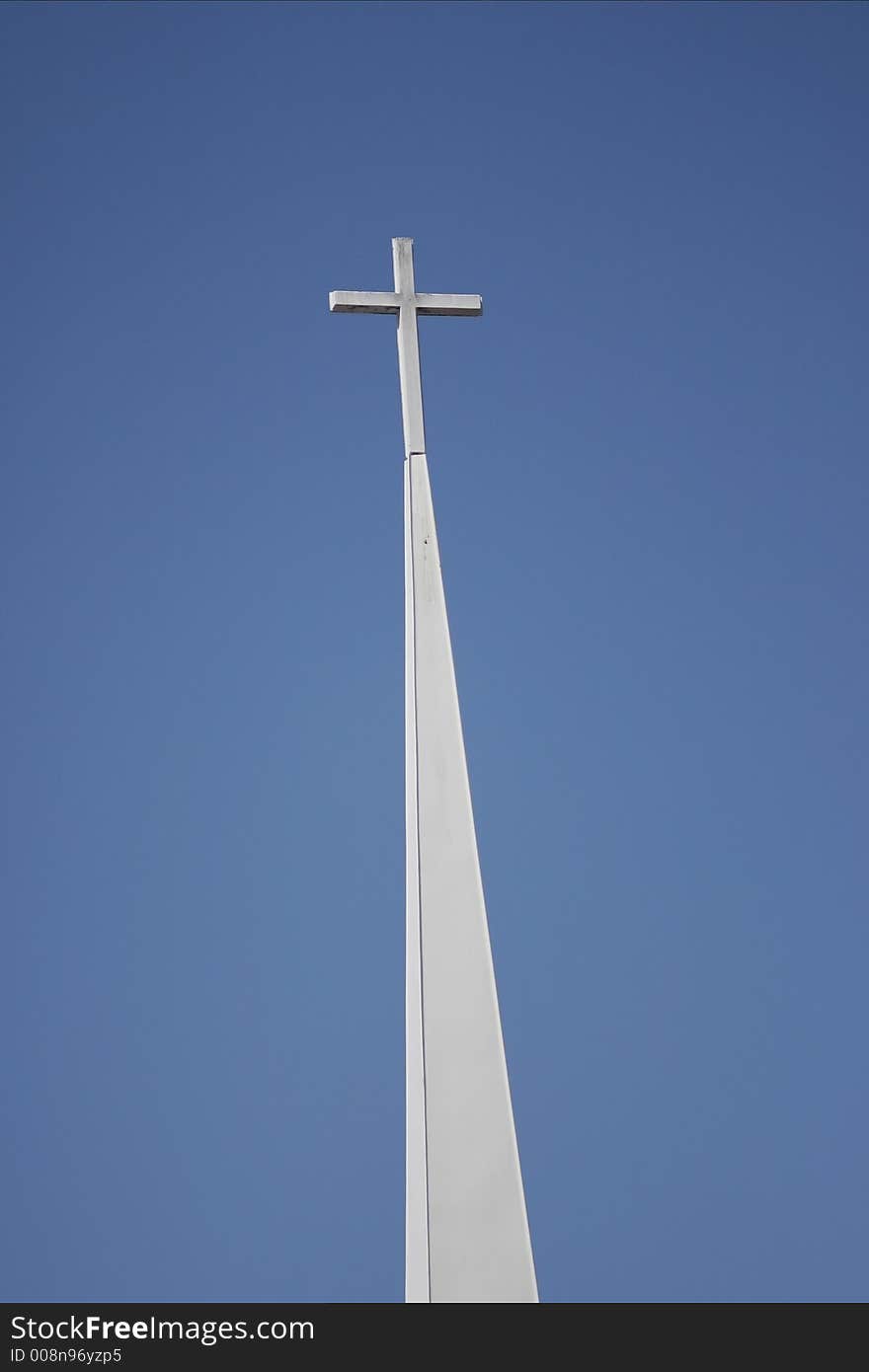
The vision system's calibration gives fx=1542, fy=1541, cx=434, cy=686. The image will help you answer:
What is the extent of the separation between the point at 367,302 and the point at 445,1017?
2.65 meters

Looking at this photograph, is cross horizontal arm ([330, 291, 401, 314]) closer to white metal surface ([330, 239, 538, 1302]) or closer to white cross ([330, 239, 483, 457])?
white cross ([330, 239, 483, 457])

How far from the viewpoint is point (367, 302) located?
18.5ft

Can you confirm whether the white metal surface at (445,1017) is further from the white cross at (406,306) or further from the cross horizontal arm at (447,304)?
the cross horizontal arm at (447,304)

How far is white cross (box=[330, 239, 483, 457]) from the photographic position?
213 inches

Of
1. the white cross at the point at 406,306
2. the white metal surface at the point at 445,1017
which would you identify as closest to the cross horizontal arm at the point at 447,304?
the white cross at the point at 406,306

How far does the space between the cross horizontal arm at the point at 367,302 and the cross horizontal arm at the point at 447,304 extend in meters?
0.08

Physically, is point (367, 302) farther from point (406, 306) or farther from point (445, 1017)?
point (445, 1017)

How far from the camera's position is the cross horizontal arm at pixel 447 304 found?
5.67 meters

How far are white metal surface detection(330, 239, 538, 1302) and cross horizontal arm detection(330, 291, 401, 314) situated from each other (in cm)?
54

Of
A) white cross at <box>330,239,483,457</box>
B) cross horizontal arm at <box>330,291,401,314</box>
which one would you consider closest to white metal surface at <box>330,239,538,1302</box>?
white cross at <box>330,239,483,457</box>

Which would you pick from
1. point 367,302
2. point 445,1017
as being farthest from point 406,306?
point 445,1017
